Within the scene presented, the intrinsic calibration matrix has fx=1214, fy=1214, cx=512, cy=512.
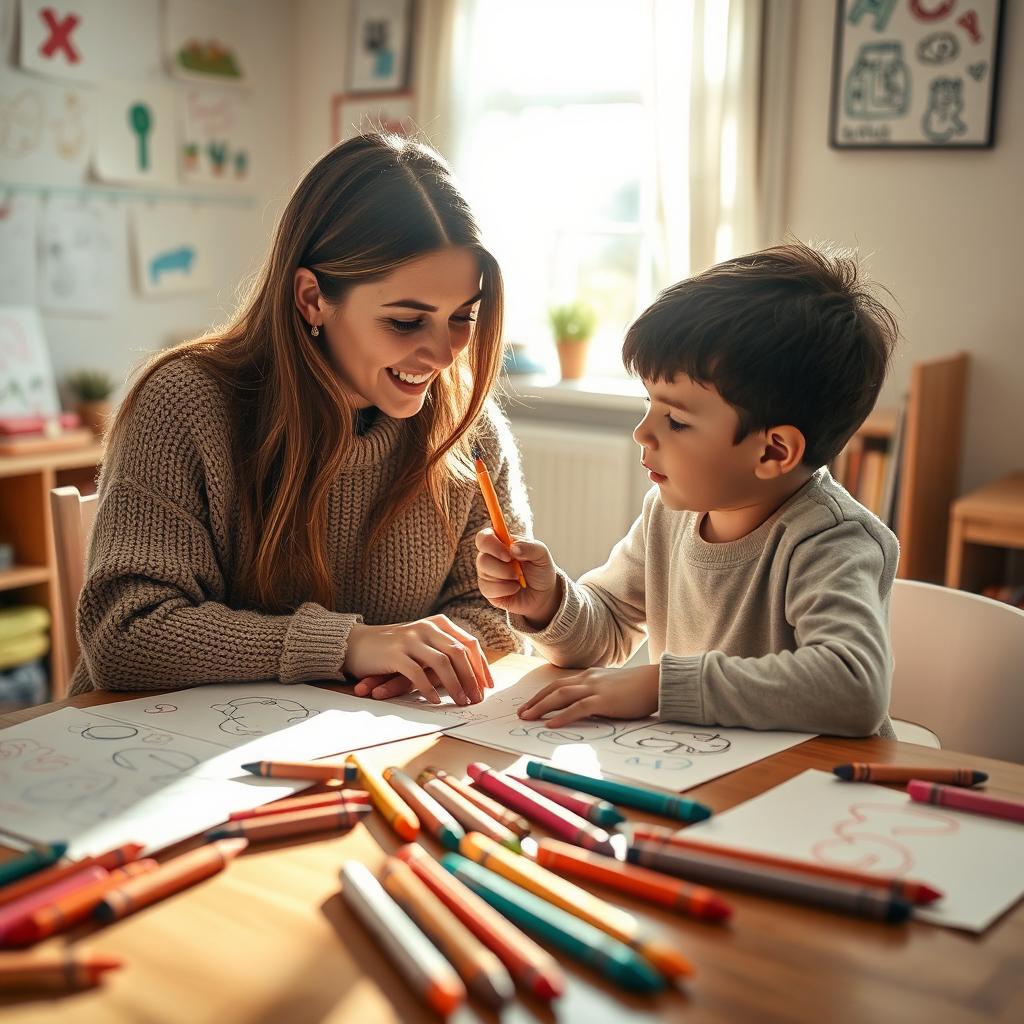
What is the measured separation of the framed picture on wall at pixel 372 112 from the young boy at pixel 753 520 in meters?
Answer: 2.54

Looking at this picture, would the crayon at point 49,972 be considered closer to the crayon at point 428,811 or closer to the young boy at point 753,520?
the crayon at point 428,811

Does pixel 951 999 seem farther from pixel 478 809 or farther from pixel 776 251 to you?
pixel 776 251

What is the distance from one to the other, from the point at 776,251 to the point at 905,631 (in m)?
0.48

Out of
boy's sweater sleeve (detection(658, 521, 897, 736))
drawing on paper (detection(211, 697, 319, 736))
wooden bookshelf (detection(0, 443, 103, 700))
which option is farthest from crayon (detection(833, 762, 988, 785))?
wooden bookshelf (detection(0, 443, 103, 700))

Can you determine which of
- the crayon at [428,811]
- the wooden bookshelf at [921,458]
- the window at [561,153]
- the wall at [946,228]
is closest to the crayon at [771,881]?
the crayon at [428,811]

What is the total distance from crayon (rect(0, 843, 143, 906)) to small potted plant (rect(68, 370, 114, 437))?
8.58ft

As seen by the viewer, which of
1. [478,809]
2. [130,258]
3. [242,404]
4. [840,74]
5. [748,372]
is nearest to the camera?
[478,809]

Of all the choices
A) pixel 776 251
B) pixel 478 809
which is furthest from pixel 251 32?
pixel 478 809

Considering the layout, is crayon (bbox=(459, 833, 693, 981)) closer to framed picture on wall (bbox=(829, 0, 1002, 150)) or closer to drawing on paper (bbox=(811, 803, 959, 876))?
drawing on paper (bbox=(811, 803, 959, 876))

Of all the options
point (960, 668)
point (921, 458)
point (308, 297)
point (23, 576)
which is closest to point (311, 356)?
point (308, 297)

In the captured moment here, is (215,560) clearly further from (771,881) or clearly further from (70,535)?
(771,881)

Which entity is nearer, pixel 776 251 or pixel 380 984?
pixel 380 984

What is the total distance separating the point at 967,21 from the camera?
2686mm

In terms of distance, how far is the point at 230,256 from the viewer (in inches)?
146
